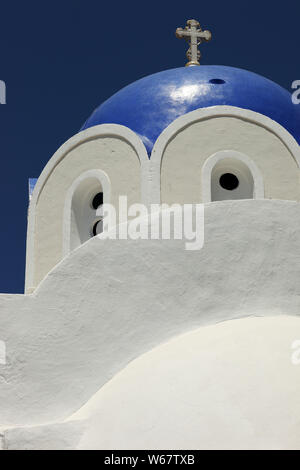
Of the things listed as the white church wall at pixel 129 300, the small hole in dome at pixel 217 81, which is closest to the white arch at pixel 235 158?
the small hole in dome at pixel 217 81

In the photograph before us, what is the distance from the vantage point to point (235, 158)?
8.59 metres

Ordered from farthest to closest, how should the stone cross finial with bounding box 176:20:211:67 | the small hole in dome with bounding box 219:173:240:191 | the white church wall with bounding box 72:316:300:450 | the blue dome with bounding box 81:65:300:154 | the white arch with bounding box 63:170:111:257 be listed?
the stone cross finial with bounding box 176:20:211:67, the blue dome with bounding box 81:65:300:154, the small hole in dome with bounding box 219:173:240:191, the white arch with bounding box 63:170:111:257, the white church wall with bounding box 72:316:300:450

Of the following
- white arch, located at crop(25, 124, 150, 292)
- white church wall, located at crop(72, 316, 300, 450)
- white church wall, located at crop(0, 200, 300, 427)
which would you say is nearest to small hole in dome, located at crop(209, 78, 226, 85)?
white arch, located at crop(25, 124, 150, 292)

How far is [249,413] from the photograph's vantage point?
4.66 metres

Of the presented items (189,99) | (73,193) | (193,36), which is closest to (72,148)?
(73,193)

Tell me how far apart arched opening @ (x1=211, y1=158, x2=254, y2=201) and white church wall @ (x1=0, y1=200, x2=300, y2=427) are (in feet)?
8.16

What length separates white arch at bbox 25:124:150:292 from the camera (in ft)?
27.8

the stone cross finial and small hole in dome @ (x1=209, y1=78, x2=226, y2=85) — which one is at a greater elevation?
the stone cross finial

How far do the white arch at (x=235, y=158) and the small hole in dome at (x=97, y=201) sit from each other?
1.49 metres

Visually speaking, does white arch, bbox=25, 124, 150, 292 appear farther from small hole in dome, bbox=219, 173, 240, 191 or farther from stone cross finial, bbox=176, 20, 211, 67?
stone cross finial, bbox=176, 20, 211, 67

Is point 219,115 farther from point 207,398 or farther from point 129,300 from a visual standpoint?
point 207,398

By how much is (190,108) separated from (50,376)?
470cm

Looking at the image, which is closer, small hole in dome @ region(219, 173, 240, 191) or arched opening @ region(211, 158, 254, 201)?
arched opening @ region(211, 158, 254, 201)

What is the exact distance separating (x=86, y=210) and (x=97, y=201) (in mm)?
184
